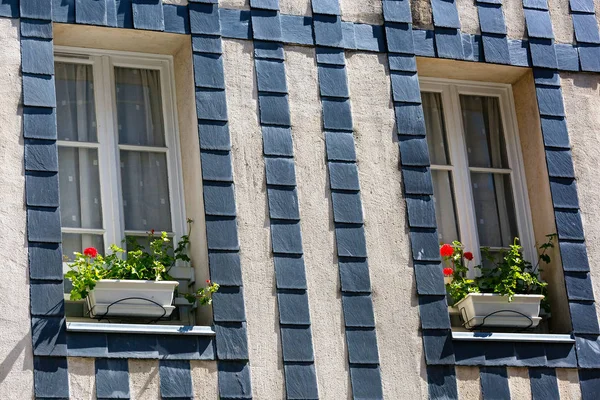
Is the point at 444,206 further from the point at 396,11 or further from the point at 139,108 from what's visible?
the point at 139,108

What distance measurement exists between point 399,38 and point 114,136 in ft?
7.13

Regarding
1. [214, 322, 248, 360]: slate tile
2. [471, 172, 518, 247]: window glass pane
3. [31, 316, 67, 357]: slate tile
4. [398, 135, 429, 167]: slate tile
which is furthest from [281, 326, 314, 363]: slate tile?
[471, 172, 518, 247]: window glass pane

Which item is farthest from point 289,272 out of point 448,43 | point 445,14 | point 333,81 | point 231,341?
point 445,14

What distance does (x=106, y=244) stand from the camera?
987 centimetres

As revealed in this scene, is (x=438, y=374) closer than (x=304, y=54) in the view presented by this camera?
Yes

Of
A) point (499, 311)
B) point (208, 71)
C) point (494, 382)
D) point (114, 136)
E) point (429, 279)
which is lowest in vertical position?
point (494, 382)

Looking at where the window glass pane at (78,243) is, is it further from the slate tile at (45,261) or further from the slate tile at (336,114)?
the slate tile at (336,114)

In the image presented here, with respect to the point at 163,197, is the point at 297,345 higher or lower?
lower

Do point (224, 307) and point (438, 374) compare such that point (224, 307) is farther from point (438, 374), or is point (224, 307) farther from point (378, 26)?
point (378, 26)

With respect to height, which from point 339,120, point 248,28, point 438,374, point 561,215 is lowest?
point 438,374

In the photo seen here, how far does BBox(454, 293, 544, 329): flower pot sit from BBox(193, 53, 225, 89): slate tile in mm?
2229

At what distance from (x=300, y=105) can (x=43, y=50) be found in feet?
5.80

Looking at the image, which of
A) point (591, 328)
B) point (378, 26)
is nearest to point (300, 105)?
point (378, 26)

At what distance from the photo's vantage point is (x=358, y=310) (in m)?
9.78
